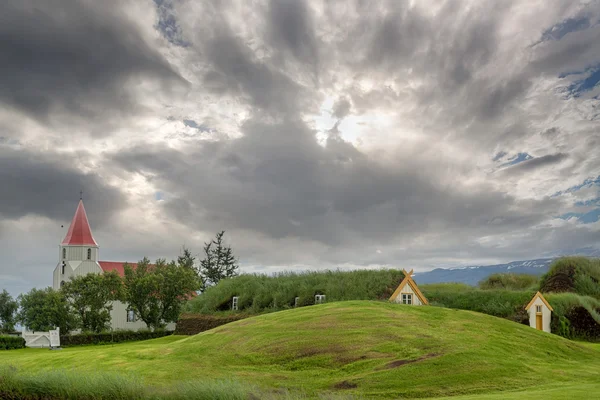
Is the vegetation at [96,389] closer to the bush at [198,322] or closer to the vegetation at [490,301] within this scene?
the bush at [198,322]

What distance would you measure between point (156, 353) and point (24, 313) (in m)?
46.8

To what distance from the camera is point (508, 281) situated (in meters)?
40.9

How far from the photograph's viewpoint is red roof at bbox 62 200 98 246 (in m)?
69.9

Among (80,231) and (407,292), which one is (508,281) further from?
(80,231)

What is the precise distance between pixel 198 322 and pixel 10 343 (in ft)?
51.0

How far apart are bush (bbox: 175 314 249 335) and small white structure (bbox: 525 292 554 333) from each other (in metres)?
15.7

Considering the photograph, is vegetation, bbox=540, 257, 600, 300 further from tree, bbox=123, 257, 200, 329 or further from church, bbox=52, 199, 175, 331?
church, bbox=52, 199, 175, 331

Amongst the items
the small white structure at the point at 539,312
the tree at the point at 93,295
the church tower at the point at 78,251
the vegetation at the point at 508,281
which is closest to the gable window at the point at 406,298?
the small white structure at the point at 539,312

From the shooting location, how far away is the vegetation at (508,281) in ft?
132

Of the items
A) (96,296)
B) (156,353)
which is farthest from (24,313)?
(156,353)

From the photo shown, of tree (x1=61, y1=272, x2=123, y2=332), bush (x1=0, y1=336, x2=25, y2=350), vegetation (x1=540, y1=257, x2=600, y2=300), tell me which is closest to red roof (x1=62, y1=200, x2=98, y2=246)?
tree (x1=61, y1=272, x2=123, y2=332)

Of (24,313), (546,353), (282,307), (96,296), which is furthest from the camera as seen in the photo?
(24,313)

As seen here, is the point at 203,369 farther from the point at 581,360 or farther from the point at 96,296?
the point at 96,296

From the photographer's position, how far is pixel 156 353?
1727 centimetres
